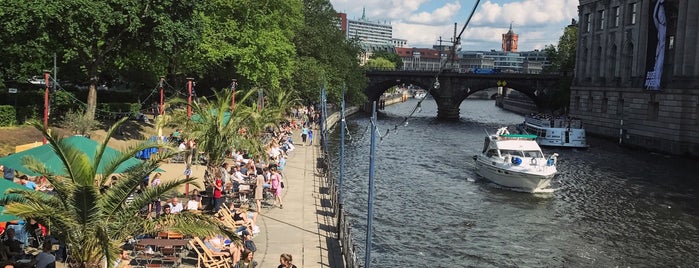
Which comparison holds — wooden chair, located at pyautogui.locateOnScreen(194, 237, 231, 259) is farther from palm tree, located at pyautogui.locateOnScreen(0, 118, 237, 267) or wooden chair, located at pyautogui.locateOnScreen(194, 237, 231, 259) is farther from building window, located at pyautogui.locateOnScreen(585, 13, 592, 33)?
building window, located at pyautogui.locateOnScreen(585, 13, 592, 33)

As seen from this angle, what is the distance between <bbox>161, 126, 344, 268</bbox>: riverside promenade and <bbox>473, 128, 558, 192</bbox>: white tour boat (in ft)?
38.0

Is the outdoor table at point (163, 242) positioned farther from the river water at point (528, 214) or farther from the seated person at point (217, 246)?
the river water at point (528, 214)

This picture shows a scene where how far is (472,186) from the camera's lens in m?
43.5

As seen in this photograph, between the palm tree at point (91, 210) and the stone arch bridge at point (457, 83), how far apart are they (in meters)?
105

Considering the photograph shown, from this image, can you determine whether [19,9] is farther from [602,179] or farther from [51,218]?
[602,179]

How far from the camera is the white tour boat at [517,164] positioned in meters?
40.6

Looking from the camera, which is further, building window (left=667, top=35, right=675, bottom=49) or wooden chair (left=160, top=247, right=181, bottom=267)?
building window (left=667, top=35, right=675, bottom=49)

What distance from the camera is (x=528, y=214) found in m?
35.4

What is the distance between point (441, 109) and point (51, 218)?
363 feet

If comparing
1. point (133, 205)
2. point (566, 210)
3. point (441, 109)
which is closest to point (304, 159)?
point (566, 210)

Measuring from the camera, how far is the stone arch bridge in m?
118

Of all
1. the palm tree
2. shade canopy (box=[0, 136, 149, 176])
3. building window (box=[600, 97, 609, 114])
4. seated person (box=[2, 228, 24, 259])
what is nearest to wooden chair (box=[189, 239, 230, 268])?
shade canopy (box=[0, 136, 149, 176])

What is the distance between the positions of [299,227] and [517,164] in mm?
20695

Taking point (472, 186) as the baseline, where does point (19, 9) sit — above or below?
above
